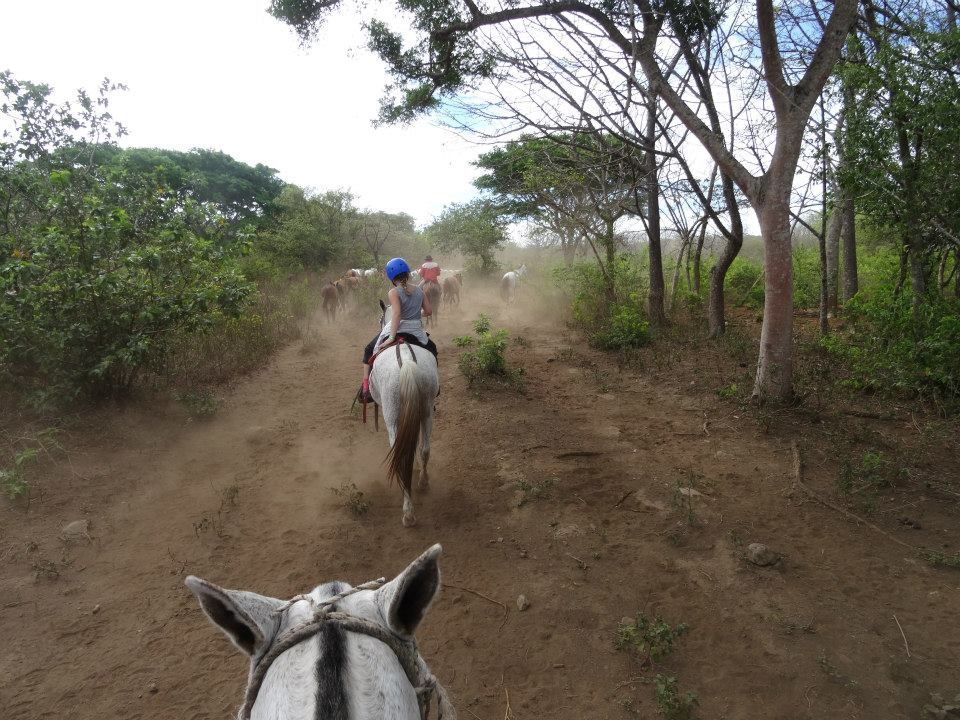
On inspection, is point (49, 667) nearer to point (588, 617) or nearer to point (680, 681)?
point (588, 617)

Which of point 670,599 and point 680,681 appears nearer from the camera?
point 680,681

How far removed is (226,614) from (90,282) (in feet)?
18.9

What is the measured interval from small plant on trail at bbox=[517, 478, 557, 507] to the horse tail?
1.17 metres

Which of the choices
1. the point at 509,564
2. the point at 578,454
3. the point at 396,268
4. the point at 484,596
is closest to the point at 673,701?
the point at 484,596

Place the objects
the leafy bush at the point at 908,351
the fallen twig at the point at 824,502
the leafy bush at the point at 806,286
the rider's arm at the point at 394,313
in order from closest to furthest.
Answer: the fallen twig at the point at 824,502, the rider's arm at the point at 394,313, the leafy bush at the point at 908,351, the leafy bush at the point at 806,286

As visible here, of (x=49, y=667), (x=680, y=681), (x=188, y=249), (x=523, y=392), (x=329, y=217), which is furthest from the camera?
(x=329, y=217)

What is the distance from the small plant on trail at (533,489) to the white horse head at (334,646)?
3.16 metres

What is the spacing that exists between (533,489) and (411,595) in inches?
136

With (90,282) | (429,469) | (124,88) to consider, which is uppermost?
(124,88)

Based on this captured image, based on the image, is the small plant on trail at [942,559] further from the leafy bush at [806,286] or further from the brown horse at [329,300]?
the brown horse at [329,300]

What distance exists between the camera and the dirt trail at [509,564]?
2771mm

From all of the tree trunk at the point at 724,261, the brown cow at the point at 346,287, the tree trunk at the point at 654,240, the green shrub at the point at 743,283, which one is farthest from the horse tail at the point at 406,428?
the green shrub at the point at 743,283

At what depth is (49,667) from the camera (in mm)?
3021

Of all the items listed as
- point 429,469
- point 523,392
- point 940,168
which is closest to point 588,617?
point 429,469
